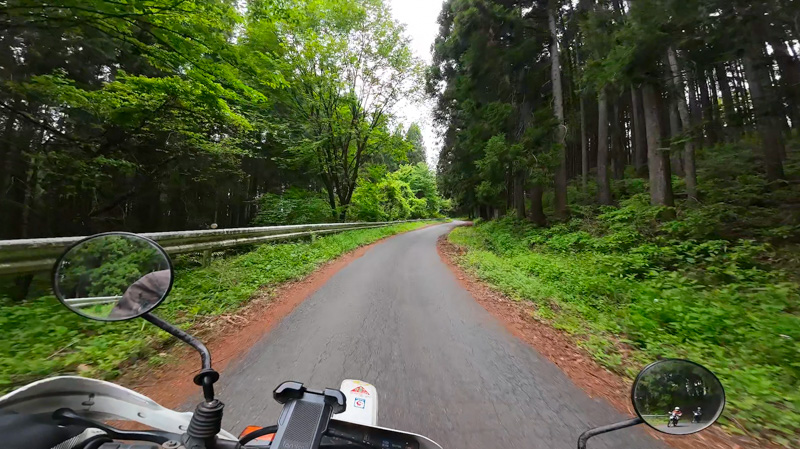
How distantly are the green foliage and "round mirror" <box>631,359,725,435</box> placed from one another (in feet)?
55.3

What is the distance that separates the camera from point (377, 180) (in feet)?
78.0

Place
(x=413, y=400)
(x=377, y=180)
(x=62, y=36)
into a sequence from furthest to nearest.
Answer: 1. (x=377, y=180)
2. (x=62, y=36)
3. (x=413, y=400)

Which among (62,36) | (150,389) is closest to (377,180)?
(62,36)

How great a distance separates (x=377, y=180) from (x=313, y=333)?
782 inches

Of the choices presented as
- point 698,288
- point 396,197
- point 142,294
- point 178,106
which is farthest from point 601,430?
point 396,197

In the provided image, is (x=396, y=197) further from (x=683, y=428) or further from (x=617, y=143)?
(x=683, y=428)

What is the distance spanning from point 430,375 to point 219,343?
2586 mm

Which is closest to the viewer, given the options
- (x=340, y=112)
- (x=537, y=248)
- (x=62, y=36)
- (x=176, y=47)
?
(x=176, y=47)

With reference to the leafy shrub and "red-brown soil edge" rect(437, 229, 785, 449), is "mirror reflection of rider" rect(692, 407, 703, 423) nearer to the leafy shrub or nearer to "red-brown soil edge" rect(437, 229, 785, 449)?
"red-brown soil edge" rect(437, 229, 785, 449)

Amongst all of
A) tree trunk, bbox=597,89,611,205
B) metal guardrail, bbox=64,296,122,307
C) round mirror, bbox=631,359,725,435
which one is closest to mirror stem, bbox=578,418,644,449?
round mirror, bbox=631,359,725,435

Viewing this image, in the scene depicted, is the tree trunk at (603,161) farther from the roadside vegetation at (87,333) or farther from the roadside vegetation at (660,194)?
the roadside vegetation at (87,333)

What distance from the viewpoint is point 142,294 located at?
1.56m

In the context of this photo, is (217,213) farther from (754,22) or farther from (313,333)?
(754,22)

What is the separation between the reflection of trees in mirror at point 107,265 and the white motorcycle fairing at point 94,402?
1.26 feet
